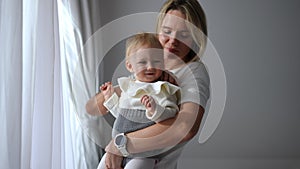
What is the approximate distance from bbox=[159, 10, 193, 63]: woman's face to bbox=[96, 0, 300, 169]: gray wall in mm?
1324

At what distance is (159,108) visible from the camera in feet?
2.63

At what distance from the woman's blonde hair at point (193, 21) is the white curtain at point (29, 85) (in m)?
0.30

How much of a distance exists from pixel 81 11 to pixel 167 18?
77cm

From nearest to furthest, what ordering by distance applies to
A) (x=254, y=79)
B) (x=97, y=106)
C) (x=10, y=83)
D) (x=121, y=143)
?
(x=10, y=83) → (x=121, y=143) → (x=97, y=106) → (x=254, y=79)

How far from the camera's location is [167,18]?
3.15ft

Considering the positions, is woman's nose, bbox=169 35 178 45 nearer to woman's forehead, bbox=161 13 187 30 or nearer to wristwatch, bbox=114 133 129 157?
woman's forehead, bbox=161 13 187 30

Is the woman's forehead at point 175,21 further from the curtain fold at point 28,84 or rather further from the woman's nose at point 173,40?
the curtain fold at point 28,84

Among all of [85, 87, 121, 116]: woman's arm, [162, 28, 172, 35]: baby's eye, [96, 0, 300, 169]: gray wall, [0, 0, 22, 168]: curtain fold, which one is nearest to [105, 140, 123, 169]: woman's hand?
[85, 87, 121, 116]: woman's arm

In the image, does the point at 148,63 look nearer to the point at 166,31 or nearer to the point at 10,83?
the point at 166,31

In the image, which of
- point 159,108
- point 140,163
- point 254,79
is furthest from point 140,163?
point 254,79

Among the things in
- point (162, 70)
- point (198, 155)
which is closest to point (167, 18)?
point (162, 70)

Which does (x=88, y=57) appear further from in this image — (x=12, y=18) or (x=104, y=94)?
(x=12, y=18)

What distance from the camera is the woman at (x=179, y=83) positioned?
82 centimetres

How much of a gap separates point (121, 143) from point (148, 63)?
0.64 ft
